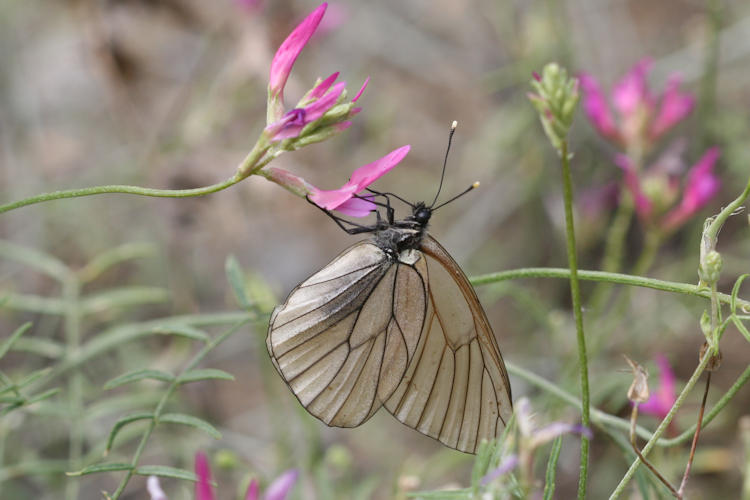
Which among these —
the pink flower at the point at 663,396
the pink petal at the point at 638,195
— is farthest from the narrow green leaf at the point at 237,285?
the pink petal at the point at 638,195

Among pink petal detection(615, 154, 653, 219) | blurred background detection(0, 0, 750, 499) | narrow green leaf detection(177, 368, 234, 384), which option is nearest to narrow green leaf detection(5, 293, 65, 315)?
blurred background detection(0, 0, 750, 499)

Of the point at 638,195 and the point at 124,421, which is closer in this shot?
the point at 124,421

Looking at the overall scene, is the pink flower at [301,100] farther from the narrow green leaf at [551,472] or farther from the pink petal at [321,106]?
the narrow green leaf at [551,472]

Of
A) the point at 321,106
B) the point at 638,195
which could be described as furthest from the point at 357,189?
the point at 638,195

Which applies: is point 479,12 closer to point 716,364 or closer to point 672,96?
point 672,96

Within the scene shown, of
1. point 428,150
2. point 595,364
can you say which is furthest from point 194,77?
point 595,364

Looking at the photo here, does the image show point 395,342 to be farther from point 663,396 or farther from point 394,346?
point 663,396
